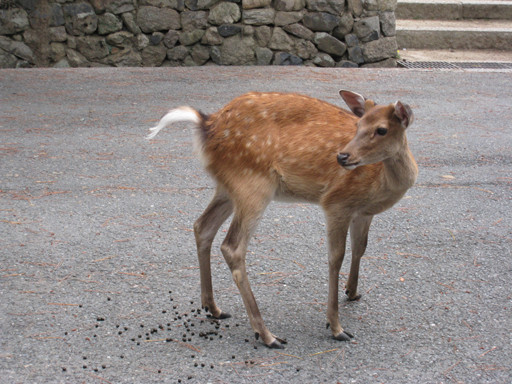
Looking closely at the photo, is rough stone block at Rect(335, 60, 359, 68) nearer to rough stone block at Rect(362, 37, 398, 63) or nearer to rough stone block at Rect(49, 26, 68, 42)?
rough stone block at Rect(362, 37, 398, 63)

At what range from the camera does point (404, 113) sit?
3316mm

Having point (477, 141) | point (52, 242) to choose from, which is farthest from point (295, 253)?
point (477, 141)

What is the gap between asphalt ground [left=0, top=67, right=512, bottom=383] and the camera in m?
3.44

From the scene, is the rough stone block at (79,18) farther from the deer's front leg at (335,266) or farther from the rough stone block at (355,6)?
the deer's front leg at (335,266)

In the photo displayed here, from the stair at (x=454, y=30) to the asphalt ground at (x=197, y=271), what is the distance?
443cm

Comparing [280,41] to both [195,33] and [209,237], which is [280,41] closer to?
[195,33]

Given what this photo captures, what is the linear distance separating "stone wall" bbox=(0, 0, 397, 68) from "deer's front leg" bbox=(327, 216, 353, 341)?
7.71 metres

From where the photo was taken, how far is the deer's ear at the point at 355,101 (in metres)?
3.57

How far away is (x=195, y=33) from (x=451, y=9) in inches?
233

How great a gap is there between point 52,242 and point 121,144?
8.03 feet

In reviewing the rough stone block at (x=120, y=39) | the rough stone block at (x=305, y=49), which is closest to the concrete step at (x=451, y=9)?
the rough stone block at (x=305, y=49)

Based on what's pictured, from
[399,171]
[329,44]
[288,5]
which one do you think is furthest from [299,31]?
[399,171]

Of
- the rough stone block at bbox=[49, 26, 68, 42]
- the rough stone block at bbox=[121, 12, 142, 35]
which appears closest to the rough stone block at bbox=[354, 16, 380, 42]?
the rough stone block at bbox=[121, 12, 142, 35]

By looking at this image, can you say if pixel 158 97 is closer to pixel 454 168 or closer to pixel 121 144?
pixel 121 144
